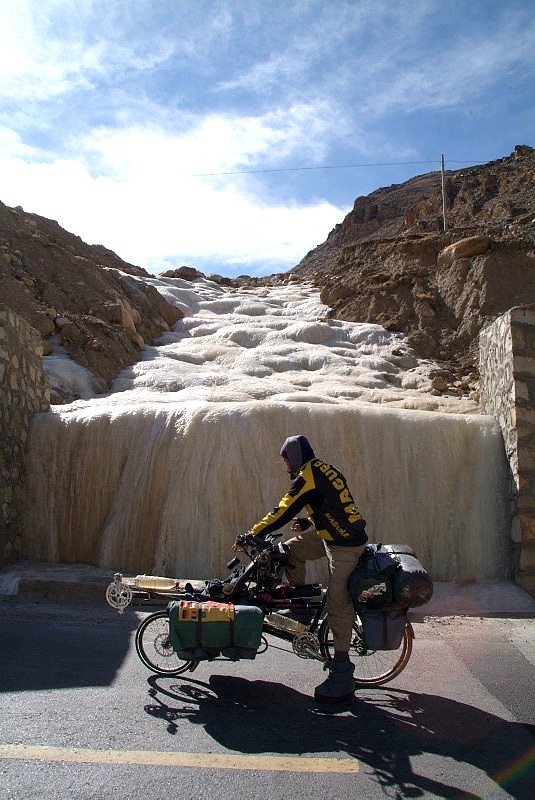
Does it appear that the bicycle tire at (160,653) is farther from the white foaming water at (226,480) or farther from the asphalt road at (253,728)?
the white foaming water at (226,480)

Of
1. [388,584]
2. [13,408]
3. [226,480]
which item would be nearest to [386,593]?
[388,584]

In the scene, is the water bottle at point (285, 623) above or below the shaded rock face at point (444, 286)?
below

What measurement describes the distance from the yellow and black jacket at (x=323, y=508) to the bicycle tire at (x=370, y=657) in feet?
1.89

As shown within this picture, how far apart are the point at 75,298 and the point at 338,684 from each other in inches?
662

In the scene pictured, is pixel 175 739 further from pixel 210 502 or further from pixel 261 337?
pixel 261 337

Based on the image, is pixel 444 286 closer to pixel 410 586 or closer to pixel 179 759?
pixel 410 586

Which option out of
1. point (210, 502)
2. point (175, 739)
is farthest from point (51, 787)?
point (210, 502)

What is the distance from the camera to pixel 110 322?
1869 cm

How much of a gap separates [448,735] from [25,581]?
4.70m

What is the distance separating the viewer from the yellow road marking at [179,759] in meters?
3.21

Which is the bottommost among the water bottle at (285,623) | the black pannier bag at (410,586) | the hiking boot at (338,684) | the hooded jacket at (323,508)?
the hiking boot at (338,684)

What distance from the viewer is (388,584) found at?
4016 mm

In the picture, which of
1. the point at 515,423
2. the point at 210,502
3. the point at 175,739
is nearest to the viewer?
the point at 175,739

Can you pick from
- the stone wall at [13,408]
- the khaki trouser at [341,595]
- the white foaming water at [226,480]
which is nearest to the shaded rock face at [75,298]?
the stone wall at [13,408]
